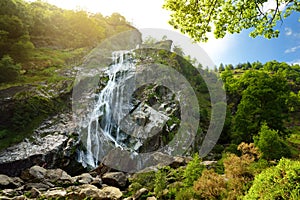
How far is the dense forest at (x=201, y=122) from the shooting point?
6.22 meters

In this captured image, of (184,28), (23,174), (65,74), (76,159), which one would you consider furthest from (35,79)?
(184,28)

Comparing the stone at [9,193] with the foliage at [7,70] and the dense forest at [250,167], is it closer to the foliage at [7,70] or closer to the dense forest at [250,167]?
the dense forest at [250,167]

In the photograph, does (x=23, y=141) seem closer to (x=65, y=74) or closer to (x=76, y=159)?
(x=76, y=159)

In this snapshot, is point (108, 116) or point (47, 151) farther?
point (108, 116)

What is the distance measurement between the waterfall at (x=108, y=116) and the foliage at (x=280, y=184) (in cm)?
1462

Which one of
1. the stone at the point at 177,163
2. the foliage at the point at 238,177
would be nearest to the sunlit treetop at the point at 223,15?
the foliage at the point at 238,177

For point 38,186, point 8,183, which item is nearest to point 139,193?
point 38,186

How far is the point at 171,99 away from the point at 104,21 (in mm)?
35392

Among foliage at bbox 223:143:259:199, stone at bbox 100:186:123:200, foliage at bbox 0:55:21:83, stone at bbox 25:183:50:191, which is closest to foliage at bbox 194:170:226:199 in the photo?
foliage at bbox 223:143:259:199

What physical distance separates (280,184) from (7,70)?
19.8 meters

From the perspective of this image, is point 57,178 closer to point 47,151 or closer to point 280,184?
point 47,151

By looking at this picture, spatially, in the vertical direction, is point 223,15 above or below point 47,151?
above

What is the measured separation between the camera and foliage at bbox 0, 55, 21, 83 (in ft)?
57.0

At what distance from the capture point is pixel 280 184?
3.53 metres
